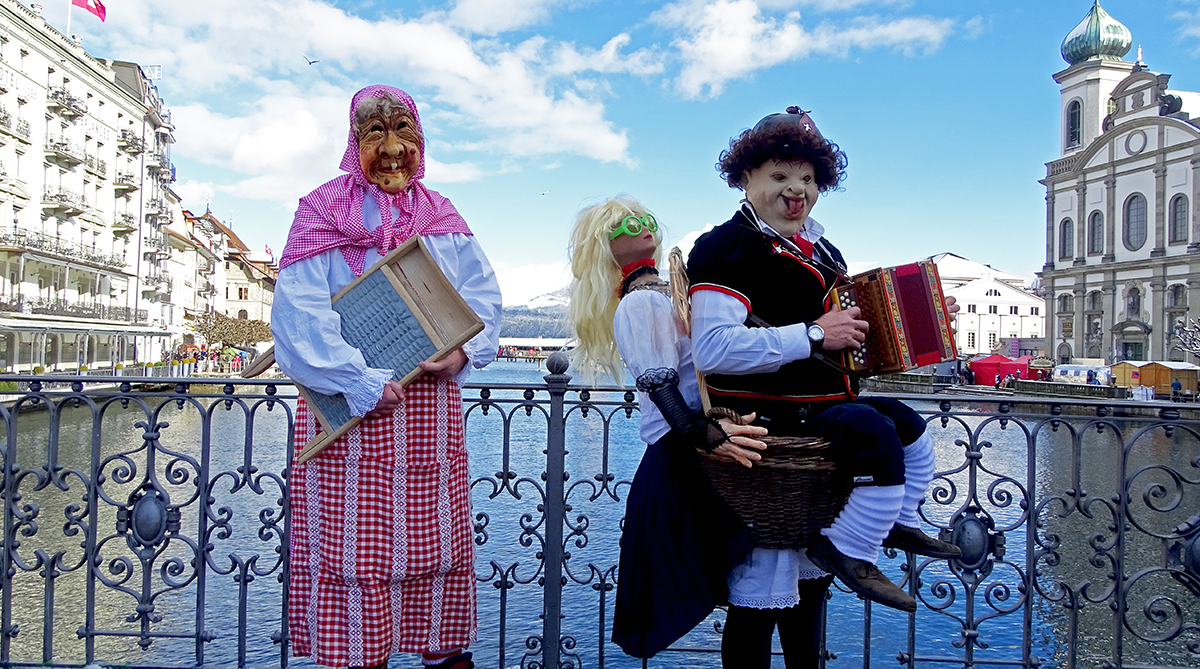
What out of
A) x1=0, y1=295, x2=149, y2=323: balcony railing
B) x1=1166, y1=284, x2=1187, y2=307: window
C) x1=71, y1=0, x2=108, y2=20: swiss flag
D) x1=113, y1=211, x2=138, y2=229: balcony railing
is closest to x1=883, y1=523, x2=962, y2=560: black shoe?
x1=0, y1=295, x2=149, y2=323: balcony railing

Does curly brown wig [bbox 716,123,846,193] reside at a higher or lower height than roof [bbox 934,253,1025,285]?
lower

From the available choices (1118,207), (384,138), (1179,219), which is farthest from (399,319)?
(1118,207)

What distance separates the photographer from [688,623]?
197 centimetres

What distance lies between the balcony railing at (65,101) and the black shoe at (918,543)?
38375 mm

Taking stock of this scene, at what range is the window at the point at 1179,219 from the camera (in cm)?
4191

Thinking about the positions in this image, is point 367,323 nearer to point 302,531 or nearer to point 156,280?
point 302,531

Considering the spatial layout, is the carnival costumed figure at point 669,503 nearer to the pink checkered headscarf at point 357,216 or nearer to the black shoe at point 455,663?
the black shoe at point 455,663

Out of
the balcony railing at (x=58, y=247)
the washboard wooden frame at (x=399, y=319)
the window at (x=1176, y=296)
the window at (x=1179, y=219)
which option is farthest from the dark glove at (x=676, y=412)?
the window at (x=1179, y=219)

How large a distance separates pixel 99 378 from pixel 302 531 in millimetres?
1498

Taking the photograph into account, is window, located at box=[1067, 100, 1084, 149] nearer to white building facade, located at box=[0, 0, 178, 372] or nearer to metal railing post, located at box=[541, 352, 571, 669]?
white building facade, located at box=[0, 0, 178, 372]

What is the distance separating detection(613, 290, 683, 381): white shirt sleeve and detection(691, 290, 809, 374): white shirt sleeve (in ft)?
0.46

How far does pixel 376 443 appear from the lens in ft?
7.20

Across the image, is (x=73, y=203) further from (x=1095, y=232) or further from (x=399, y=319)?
(x=1095, y=232)

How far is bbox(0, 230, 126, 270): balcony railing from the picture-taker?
1137 inches
